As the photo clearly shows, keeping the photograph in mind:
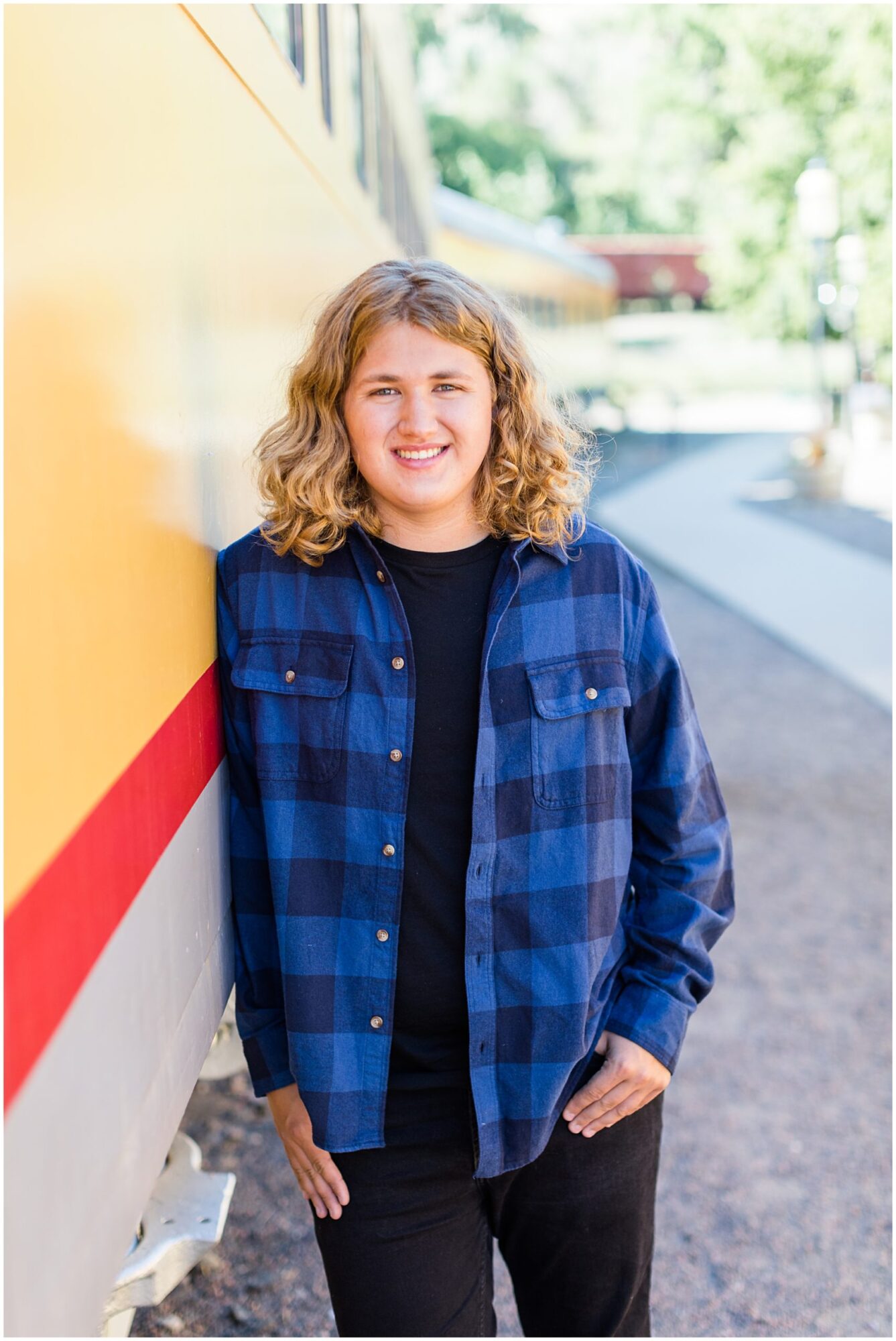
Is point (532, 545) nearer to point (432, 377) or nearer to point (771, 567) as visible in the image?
point (432, 377)

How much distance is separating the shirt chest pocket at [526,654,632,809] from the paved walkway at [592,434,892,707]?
6.03 m

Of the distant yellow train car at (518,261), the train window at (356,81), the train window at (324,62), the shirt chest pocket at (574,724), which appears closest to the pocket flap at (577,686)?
the shirt chest pocket at (574,724)

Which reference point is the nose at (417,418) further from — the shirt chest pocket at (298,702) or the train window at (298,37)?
the train window at (298,37)

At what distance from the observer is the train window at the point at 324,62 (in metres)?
3.35

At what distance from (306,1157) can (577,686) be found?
707mm

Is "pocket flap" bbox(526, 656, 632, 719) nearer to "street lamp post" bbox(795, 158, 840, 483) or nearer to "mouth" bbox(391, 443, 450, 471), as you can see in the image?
"mouth" bbox(391, 443, 450, 471)

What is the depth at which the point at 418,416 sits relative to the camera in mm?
1628

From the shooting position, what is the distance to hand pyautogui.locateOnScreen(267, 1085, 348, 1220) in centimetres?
169

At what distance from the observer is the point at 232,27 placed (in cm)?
187

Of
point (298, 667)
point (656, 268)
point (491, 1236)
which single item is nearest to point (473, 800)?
point (298, 667)

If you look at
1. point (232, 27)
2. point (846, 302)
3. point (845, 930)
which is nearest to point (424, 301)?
point (232, 27)

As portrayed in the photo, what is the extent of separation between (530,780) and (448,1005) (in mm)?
301

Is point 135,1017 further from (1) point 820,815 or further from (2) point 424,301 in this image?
(1) point 820,815

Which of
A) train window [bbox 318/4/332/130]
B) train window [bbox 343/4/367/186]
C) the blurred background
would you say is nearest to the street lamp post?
the blurred background
